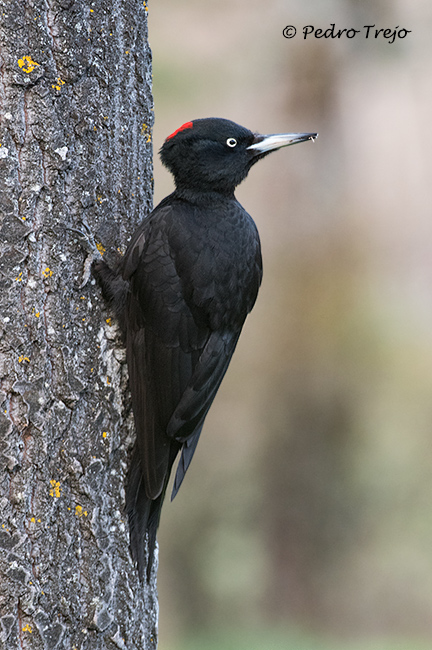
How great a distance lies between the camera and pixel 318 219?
4.94 meters

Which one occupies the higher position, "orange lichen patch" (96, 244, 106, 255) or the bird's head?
the bird's head

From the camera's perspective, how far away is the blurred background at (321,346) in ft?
15.8

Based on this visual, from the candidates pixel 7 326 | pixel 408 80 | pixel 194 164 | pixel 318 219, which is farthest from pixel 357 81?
pixel 7 326

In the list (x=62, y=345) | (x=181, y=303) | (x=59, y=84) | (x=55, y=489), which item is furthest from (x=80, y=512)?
(x=59, y=84)

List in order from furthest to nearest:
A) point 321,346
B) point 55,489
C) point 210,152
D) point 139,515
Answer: point 321,346 → point 210,152 → point 139,515 → point 55,489

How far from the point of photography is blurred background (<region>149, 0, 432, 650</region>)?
4824 mm

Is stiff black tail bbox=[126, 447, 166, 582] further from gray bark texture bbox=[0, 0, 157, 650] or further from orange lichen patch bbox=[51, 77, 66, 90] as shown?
orange lichen patch bbox=[51, 77, 66, 90]

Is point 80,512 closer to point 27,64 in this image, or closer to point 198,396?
point 198,396

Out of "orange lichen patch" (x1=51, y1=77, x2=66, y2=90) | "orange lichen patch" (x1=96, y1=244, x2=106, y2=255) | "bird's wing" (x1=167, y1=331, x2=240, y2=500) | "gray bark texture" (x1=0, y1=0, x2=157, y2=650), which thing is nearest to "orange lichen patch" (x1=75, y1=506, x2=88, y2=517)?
"gray bark texture" (x1=0, y1=0, x2=157, y2=650)

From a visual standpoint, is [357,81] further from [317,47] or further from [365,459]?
[365,459]

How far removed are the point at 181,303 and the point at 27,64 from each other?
2.39ft

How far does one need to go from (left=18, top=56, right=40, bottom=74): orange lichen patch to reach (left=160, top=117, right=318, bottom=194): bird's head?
68cm

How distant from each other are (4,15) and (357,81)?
3.61 m

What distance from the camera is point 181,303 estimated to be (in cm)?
205
